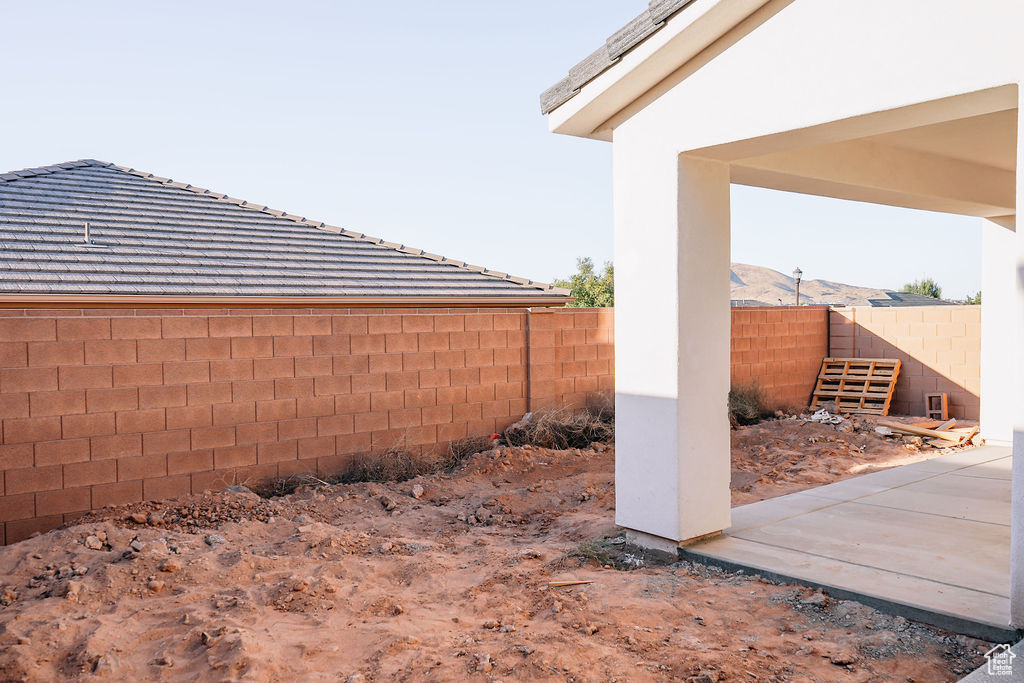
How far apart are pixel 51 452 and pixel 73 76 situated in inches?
1230

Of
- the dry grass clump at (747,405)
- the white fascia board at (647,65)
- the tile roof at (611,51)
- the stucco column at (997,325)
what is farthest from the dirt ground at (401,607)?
the stucco column at (997,325)

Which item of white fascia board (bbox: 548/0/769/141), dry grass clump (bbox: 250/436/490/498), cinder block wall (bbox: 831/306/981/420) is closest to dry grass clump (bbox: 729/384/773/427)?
cinder block wall (bbox: 831/306/981/420)

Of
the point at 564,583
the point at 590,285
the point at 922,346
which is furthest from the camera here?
the point at 590,285

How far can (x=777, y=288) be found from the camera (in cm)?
11669

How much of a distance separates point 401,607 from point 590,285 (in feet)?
140

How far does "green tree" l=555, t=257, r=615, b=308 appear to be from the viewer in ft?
151

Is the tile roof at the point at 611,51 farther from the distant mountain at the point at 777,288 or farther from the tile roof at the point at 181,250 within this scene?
the distant mountain at the point at 777,288

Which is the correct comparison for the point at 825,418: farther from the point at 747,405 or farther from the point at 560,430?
the point at 560,430

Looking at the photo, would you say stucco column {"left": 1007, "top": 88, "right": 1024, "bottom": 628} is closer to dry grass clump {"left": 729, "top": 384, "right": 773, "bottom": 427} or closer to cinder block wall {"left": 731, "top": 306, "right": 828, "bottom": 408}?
dry grass clump {"left": 729, "top": 384, "right": 773, "bottom": 427}

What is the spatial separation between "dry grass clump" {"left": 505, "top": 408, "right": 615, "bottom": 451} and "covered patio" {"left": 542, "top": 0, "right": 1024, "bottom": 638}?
385 centimetres

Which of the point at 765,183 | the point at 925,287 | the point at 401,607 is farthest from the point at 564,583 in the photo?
the point at 925,287

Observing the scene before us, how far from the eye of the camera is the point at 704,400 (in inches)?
222

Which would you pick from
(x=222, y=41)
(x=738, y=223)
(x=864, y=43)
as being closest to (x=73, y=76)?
(x=222, y=41)

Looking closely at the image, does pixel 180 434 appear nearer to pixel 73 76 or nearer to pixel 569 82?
pixel 569 82
